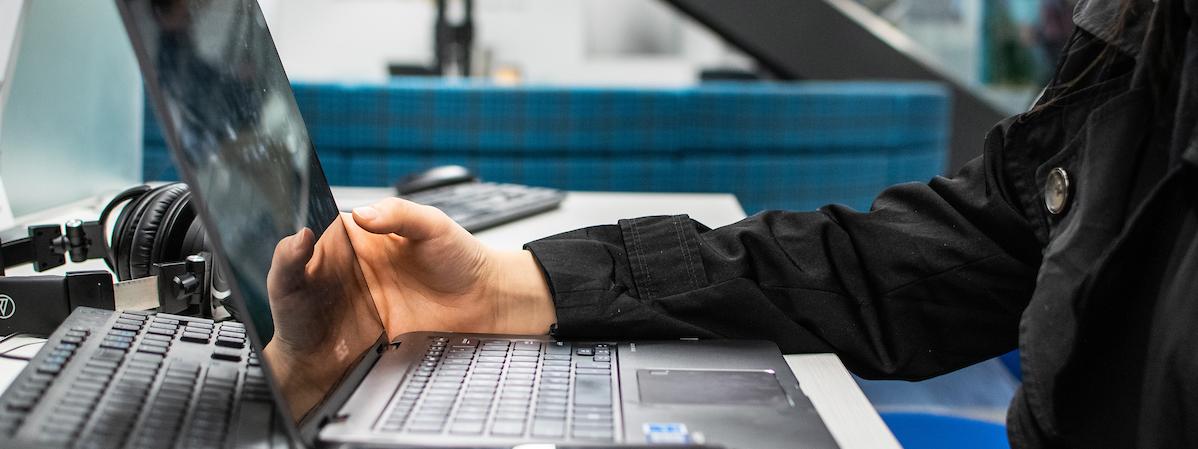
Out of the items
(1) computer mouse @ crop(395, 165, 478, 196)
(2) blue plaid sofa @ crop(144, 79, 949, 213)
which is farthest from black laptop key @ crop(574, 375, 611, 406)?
(2) blue plaid sofa @ crop(144, 79, 949, 213)

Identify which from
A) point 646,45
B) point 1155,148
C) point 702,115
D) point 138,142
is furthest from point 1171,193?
point 646,45

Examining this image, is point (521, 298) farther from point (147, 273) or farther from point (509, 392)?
point (147, 273)

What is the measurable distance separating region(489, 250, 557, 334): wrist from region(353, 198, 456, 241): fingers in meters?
0.06

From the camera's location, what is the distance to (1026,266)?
643 millimetres

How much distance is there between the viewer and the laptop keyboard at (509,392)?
1.44 ft

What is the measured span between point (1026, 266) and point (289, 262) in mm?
513

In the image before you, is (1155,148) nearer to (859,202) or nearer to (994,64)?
(859,202)

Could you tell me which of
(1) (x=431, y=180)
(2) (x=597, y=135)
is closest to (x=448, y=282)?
(1) (x=431, y=180)

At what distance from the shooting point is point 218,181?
423 mm

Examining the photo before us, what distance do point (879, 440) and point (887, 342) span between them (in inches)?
7.9

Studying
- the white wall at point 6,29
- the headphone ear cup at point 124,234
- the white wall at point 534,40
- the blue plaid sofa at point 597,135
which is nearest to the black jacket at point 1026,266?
the headphone ear cup at point 124,234

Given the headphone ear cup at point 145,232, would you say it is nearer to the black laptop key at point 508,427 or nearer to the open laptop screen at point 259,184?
the open laptop screen at point 259,184

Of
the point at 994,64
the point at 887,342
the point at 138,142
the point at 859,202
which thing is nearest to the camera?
the point at 887,342

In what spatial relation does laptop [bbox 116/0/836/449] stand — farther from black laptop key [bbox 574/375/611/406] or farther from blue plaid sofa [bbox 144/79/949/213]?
blue plaid sofa [bbox 144/79/949/213]
